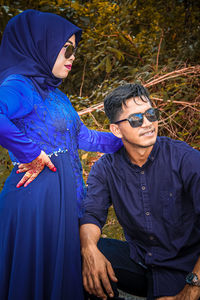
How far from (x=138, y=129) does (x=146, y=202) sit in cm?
49

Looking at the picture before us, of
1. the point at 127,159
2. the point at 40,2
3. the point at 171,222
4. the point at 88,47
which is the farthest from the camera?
the point at 88,47

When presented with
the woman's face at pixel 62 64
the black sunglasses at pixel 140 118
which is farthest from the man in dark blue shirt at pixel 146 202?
the woman's face at pixel 62 64

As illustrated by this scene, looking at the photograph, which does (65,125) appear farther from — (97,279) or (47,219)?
(97,279)

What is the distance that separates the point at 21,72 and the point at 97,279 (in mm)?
1287

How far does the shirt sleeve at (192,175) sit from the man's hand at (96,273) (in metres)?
0.65

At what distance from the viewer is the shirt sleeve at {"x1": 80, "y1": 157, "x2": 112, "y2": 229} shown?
1.86 metres

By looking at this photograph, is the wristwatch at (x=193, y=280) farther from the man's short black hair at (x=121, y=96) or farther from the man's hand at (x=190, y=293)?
the man's short black hair at (x=121, y=96)

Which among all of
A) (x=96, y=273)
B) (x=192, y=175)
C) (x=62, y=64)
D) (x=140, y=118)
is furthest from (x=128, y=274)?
(x=62, y=64)

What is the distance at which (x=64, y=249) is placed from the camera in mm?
1617

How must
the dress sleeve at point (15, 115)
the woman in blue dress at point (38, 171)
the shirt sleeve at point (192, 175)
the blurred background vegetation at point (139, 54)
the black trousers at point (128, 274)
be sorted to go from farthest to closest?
1. the blurred background vegetation at point (139, 54)
2. the black trousers at point (128, 274)
3. the shirt sleeve at point (192, 175)
4. the woman in blue dress at point (38, 171)
5. the dress sleeve at point (15, 115)

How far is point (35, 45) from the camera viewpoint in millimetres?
1753

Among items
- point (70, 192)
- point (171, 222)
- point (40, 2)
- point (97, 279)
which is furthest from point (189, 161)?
point (40, 2)

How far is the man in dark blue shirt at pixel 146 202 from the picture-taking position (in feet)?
5.83

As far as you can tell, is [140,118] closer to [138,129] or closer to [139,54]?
[138,129]
